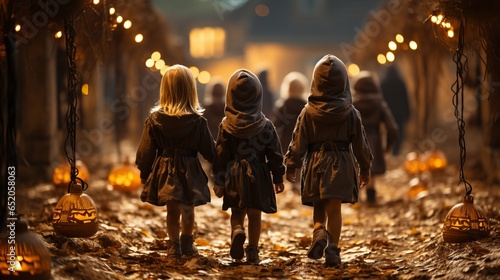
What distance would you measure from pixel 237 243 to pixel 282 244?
1.90m

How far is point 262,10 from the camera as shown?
190 ft

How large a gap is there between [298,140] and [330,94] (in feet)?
1.86

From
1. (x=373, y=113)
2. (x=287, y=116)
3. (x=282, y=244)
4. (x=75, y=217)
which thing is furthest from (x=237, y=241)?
(x=287, y=116)

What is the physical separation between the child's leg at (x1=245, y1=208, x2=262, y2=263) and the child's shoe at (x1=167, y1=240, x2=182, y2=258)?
69 centimetres

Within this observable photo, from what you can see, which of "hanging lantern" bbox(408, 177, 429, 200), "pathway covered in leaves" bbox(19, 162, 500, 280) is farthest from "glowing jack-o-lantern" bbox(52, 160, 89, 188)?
"hanging lantern" bbox(408, 177, 429, 200)

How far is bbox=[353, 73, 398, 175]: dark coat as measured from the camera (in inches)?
565

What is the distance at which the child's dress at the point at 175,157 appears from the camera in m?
9.07

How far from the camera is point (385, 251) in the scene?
9953 millimetres

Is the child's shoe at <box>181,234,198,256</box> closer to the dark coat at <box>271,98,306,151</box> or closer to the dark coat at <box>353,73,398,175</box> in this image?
the dark coat at <box>353,73,398,175</box>

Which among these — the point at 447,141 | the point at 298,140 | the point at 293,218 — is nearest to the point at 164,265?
the point at 298,140

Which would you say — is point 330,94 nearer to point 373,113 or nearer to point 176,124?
point 176,124

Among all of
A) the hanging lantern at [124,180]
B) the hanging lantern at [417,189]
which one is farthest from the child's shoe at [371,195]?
the hanging lantern at [124,180]

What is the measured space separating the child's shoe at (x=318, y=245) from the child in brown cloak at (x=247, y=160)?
56 centimetres

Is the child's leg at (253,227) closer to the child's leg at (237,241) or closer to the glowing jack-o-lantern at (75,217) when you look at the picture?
the child's leg at (237,241)
